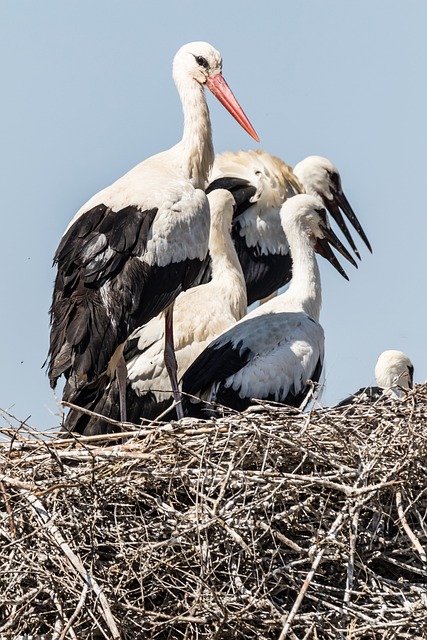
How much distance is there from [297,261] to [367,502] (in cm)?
272

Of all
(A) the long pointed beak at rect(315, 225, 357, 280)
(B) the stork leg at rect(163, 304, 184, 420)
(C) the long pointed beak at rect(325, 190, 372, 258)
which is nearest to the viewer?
(B) the stork leg at rect(163, 304, 184, 420)

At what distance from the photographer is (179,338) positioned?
28.3 feet

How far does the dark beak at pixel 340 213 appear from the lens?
34.8ft

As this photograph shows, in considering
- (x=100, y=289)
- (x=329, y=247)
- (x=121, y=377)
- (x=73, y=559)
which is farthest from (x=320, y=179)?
(x=73, y=559)

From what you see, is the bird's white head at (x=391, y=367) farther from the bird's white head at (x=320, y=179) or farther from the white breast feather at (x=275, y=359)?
the bird's white head at (x=320, y=179)

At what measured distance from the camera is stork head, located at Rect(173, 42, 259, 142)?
8695mm

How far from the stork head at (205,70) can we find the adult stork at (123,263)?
426 millimetres

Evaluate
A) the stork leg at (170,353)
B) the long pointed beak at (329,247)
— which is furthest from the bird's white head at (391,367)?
the stork leg at (170,353)

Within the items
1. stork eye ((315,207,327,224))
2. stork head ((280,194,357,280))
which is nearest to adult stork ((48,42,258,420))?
stork head ((280,194,357,280))

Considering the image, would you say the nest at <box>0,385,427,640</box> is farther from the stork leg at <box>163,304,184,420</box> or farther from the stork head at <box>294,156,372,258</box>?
the stork head at <box>294,156,372,258</box>

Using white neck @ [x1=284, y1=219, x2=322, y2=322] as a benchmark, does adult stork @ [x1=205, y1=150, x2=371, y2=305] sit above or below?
above

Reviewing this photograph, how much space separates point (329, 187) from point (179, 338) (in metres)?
2.45

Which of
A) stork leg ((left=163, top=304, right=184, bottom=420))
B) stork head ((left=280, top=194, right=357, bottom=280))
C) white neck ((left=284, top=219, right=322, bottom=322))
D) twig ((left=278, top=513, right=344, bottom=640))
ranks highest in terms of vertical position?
stork head ((left=280, top=194, right=357, bottom=280))

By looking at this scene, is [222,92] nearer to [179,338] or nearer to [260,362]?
[179,338]
